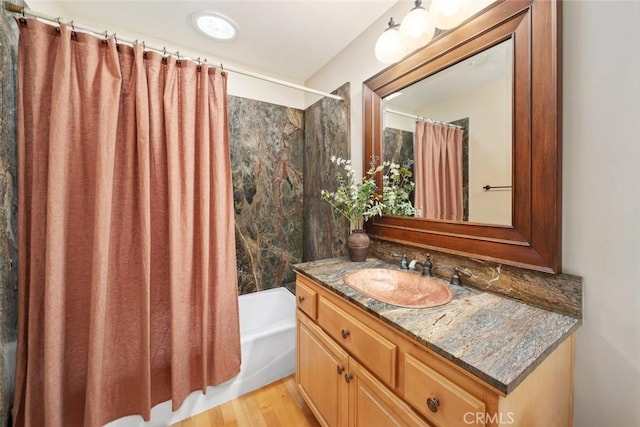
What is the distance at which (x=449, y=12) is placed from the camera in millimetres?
987

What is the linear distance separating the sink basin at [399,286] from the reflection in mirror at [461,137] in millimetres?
344

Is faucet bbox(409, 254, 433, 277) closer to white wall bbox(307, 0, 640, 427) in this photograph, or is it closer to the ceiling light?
white wall bbox(307, 0, 640, 427)

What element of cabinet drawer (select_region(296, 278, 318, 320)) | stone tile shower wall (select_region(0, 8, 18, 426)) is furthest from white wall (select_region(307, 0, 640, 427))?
stone tile shower wall (select_region(0, 8, 18, 426))

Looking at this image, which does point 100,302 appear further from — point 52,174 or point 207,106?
point 207,106

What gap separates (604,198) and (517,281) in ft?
1.26

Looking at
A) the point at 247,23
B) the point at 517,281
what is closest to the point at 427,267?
the point at 517,281

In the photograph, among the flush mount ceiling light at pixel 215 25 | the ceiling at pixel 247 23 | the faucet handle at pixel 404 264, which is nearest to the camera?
the faucet handle at pixel 404 264

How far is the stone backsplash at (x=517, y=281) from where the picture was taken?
0.83m

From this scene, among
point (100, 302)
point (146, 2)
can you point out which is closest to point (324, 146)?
point (146, 2)

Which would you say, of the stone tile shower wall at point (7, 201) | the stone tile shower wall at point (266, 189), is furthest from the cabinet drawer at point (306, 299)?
the stone tile shower wall at point (7, 201)

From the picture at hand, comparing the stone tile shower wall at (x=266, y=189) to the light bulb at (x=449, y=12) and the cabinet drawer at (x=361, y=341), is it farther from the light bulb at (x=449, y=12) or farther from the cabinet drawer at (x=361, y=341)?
the light bulb at (x=449, y=12)

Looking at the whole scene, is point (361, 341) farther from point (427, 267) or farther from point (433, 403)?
point (427, 267)

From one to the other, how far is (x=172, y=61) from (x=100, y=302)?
1.31 m

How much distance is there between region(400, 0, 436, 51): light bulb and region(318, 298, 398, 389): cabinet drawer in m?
1.33
